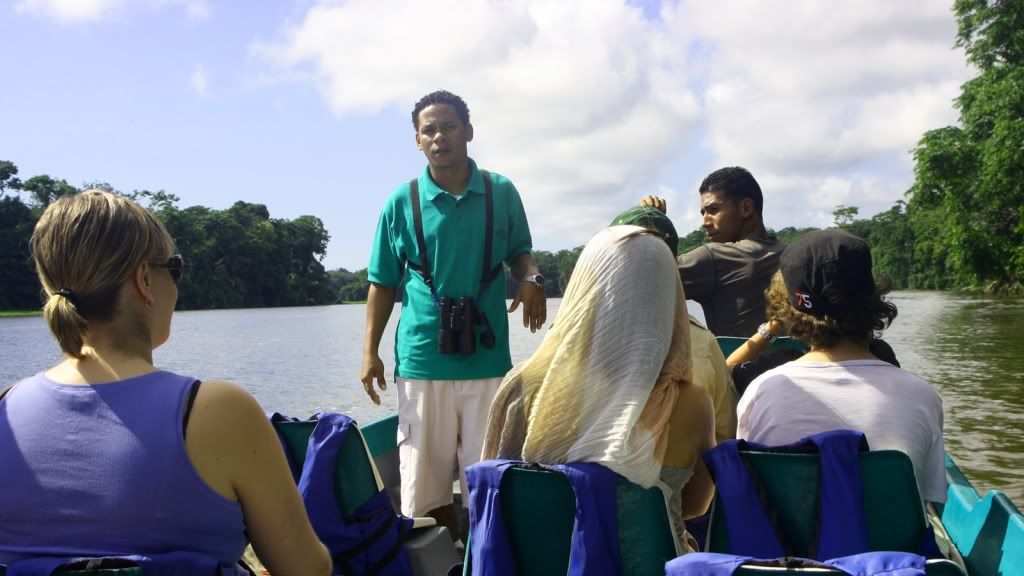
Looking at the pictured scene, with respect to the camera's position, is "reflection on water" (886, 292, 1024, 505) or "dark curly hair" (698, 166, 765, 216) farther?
"reflection on water" (886, 292, 1024, 505)

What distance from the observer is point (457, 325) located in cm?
382

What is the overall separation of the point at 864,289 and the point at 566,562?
3.51 feet

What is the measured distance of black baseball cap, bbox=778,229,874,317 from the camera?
94.3 inches

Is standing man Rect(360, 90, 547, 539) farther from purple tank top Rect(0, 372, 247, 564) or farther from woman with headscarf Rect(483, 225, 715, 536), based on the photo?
purple tank top Rect(0, 372, 247, 564)

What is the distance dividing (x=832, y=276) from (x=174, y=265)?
1617 mm

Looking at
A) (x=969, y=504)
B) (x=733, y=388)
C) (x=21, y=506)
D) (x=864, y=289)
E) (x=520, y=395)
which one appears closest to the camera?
(x=21, y=506)

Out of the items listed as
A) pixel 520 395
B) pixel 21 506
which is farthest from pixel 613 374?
pixel 21 506

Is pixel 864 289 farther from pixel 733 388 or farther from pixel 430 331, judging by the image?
pixel 430 331

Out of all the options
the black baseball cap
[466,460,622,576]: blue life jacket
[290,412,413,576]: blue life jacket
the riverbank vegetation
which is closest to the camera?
[466,460,622,576]: blue life jacket

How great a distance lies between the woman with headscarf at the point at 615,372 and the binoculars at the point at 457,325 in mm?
1593

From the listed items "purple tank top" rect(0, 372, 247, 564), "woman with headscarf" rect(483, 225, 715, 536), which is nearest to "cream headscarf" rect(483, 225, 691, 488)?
"woman with headscarf" rect(483, 225, 715, 536)

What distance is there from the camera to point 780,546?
6.68 feet

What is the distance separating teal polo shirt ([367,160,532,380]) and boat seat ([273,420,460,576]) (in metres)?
1.02

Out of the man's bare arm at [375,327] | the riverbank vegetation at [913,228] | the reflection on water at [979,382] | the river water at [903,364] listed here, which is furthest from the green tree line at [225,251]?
the man's bare arm at [375,327]
